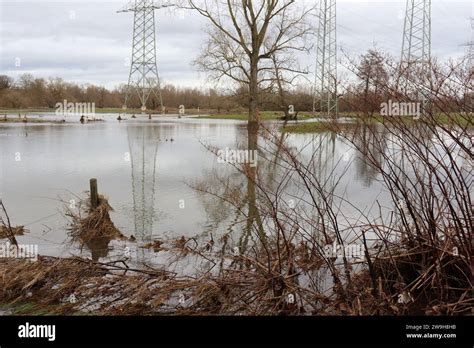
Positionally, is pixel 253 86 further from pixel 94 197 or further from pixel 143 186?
pixel 94 197

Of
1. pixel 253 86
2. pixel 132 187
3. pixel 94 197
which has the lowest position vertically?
pixel 132 187

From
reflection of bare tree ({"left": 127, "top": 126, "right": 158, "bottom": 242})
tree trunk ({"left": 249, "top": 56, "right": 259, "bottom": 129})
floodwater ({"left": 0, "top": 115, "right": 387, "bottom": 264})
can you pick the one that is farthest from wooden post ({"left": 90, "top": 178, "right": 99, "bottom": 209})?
tree trunk ({"left": 249, "top": 56, "right": 259, "bottom": 129})

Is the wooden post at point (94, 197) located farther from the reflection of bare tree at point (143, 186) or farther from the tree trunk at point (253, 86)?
the tree trunk at point (253, 86)

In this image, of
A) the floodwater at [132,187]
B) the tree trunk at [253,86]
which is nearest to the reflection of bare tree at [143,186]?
the floodwater at [132,187]

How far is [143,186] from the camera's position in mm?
11438

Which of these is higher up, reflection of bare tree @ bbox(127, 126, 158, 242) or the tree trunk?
the tree trunk

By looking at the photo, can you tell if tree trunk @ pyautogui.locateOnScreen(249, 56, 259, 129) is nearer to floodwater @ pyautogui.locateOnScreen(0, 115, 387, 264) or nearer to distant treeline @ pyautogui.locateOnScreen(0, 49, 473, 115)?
distant treeline @ pyautogui.locateOnScreen(0, 49, 473, 115)

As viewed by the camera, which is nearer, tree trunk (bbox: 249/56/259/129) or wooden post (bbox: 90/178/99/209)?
wooden post (bbox: 90/178/99/209)

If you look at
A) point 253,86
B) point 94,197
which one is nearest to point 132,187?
point 94,197

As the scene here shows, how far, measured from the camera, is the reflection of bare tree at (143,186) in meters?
7.96

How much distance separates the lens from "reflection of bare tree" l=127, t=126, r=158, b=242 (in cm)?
796

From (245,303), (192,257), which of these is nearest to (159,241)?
(192,257)

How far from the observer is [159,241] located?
6.99 m

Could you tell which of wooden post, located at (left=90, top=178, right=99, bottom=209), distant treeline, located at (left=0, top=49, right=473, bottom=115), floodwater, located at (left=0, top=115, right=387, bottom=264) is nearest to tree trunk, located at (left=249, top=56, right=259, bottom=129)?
distant treeline, located at (left=0, top=49, right=473, bottom=115)
